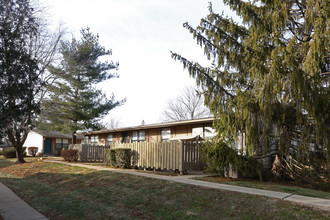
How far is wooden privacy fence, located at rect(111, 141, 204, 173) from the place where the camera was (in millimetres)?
12398

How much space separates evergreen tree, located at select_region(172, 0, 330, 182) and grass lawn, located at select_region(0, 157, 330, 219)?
10.6ft

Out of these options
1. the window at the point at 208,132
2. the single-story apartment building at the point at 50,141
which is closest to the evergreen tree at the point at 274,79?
the window at the point at 208,132

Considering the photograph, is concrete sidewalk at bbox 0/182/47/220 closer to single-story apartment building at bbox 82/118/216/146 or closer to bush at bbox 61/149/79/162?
single-story apartment building at bbox 82/118/216/146

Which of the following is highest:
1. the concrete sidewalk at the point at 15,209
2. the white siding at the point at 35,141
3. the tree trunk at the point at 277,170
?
the white siding at the point at 35,141

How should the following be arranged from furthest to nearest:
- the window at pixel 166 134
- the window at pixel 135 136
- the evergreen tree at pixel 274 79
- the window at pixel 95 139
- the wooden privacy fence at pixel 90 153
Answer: the window at pixel 95 139, the window at pixel 135 136, the wooden privacy fence at pixel 90 153, the window at pixel 166 134, the evergreen tree at pixel 274 79

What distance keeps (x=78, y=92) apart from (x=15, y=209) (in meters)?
17.9

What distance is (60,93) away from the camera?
2350cm

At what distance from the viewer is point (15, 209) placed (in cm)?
759

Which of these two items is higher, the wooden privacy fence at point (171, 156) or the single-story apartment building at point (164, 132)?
the single-story apartment building at point (164, 132)

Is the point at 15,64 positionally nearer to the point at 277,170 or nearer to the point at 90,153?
the point at 277,170

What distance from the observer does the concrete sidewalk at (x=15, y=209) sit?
6771 mm

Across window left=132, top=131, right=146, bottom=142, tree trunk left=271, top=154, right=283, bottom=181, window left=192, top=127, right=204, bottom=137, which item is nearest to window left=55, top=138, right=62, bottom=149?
window left=132, top=131, right=146, bottom=142

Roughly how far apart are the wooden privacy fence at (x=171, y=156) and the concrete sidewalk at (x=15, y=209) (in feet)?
20.5

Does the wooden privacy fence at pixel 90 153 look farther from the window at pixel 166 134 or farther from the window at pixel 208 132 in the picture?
the window at pixel 208 132
